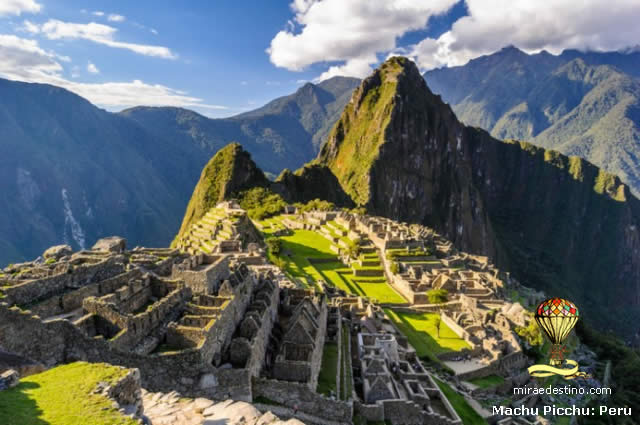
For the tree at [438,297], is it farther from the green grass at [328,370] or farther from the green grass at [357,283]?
the green grass at [328,370]

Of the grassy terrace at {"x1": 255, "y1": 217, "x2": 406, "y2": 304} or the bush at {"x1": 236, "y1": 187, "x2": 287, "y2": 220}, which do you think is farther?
the bush at {"x1": 236, "y1": 187, "x2": 287, "y2": 220}

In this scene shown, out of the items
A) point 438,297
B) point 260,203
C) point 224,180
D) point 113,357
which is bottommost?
point 438,297

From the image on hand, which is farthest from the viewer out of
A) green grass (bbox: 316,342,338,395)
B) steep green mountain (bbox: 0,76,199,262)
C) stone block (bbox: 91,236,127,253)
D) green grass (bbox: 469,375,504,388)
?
steep green mountain (bbox: 0,76,199,262)

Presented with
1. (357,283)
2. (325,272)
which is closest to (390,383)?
(357,283)

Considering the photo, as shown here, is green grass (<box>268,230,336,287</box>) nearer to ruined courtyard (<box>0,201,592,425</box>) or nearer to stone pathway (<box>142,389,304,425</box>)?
ruined courtyard (<box>0,201,592,425</box>)

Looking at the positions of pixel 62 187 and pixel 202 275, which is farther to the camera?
pixel 62 187

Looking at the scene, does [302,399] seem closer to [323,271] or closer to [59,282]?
[59,282]

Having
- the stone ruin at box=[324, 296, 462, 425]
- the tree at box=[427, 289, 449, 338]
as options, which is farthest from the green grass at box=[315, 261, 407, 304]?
the stone ruin at box=[324, 296, 462, 425]

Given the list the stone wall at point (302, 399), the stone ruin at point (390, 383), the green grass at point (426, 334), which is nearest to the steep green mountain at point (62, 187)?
the green grass at point (426, 334)
